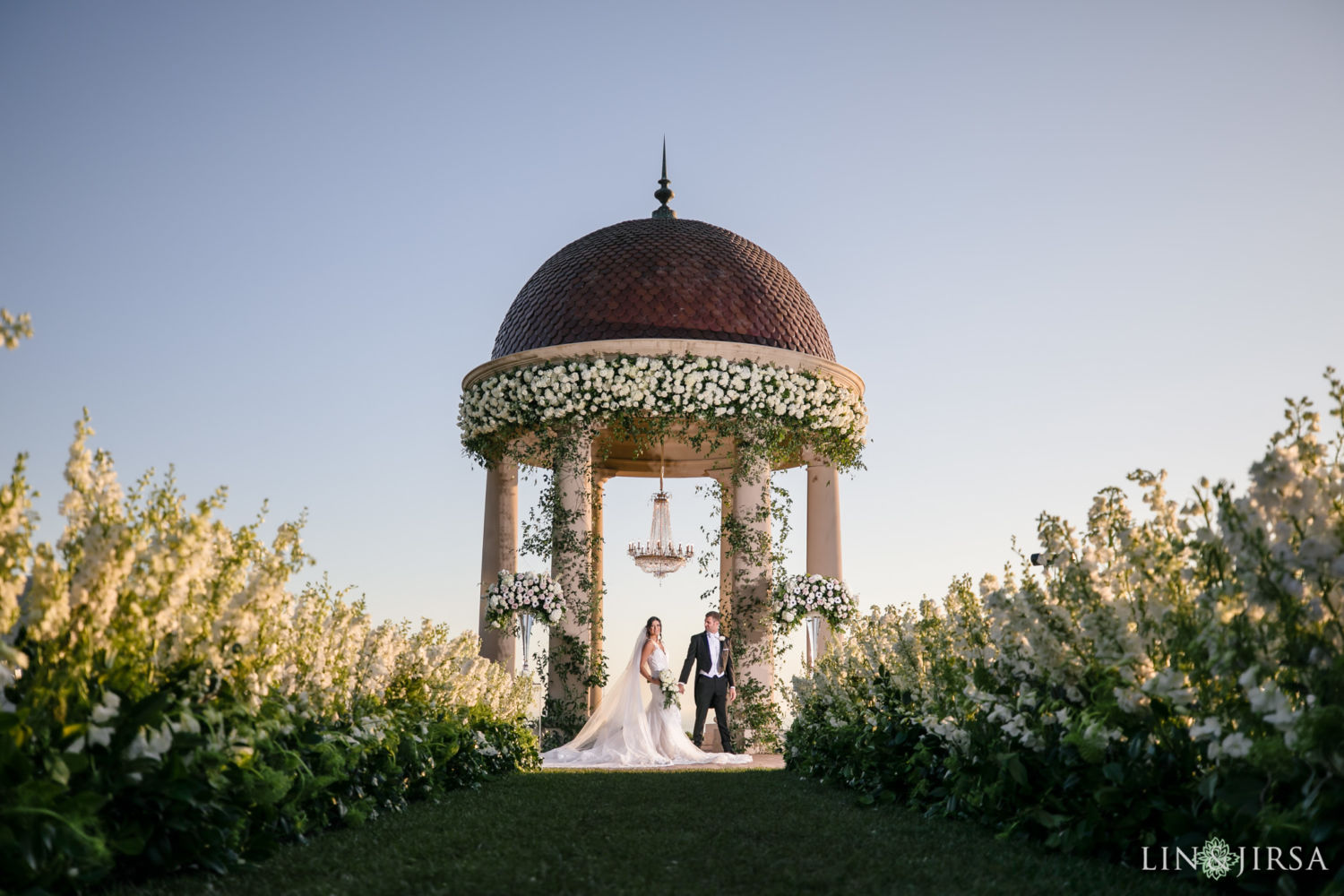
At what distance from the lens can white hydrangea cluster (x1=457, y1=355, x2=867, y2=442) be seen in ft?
44.4

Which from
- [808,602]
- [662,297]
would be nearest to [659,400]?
[662,297]

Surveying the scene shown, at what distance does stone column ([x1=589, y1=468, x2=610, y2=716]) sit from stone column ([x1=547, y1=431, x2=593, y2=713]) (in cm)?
28

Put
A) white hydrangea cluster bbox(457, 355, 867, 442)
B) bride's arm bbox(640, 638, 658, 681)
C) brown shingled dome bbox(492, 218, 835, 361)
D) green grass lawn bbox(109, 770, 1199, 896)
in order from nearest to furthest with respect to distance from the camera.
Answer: green grass lawn bbox(109, 770, 1199, 896)
bride's arm bbox(640, 638, 658, 681)
white hydrangea cluster bbox(457, 355, 867, 442)
brown shingled dome bbox(492, 218, 835, 361)

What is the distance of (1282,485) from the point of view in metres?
2.94

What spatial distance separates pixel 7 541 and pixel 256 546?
1.38 metres

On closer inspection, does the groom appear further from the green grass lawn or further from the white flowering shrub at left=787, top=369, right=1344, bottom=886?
the white flowering shrub at left=787, top=369, right=1344, bottom=886

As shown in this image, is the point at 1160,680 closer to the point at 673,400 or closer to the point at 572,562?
the point at 673,400

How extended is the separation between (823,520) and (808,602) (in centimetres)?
186

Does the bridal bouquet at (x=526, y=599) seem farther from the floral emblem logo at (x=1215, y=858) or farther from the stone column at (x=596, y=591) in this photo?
the floral emblem logo at (x=1215, y=858)

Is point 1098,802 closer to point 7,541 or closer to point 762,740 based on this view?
point 7,541

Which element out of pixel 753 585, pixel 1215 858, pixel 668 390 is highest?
pixel 668 390

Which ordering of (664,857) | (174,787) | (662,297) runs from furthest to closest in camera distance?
(662,297), (664,857), (174,787)

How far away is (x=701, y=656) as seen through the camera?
43.4ft

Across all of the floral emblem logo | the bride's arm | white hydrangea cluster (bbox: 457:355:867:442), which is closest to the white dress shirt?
the bride's arm
